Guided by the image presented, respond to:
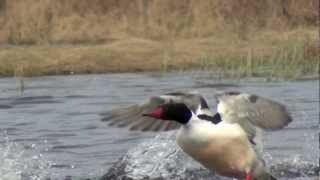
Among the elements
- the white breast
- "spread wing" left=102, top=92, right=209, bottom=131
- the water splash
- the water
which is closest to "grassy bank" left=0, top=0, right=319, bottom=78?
the water

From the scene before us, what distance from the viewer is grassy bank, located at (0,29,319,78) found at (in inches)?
893

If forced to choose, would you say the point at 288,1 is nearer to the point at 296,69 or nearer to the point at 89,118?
the point at 296,69

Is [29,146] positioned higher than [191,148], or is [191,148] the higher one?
[191,148]

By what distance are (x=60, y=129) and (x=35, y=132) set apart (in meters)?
0.49

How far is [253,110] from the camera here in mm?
10164

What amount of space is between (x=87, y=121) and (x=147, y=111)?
643 cm

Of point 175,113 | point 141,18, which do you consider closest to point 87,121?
point 175,113

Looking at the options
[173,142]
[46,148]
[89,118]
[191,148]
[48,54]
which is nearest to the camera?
[191,148]

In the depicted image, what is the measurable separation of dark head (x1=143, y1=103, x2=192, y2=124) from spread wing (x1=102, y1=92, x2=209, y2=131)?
1.29ft

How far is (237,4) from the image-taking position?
103 feet

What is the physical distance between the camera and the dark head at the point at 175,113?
30.9 feet

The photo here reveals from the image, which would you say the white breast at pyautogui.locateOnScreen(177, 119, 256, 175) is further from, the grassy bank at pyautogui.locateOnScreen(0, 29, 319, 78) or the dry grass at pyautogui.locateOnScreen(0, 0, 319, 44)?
the dry grass at pyautogui.locateOnScreen(0, 0, 319, 44)

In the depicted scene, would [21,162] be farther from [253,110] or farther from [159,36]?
[159,36]

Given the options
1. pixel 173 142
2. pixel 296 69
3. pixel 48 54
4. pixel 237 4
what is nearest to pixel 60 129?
pixel 173 142
